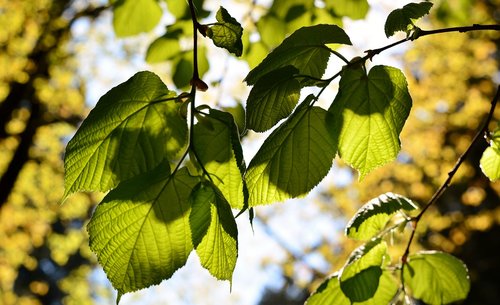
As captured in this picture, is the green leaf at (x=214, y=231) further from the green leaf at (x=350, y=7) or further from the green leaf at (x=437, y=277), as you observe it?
the green leaf at (x=350, y=7)

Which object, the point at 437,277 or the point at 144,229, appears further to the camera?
the point at 437,277

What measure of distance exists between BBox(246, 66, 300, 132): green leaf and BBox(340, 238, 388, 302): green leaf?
21 centimetres

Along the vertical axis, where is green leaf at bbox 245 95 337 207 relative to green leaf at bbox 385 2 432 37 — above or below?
below

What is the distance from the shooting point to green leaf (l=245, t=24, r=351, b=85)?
1.53ft

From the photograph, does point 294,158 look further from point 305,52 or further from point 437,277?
point 437,277

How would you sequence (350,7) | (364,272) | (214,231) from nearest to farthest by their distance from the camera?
(214,231) → (364,272) → (350,7)

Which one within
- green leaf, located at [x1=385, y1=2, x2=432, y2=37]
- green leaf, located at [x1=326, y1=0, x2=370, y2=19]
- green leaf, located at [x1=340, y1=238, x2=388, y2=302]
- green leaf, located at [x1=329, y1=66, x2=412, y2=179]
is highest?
green leaf, located at [x1=326, y1=0, x2=370, y2=19]

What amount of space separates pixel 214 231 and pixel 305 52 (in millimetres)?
193

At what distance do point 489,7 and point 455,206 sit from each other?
10.8 feet

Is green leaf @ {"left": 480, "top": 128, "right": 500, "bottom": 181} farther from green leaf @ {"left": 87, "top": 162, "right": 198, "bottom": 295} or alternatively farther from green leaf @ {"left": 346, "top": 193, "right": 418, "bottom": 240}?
green leaf @ {"left": 87, "top": 162, "right": 198, "bottom": 295}

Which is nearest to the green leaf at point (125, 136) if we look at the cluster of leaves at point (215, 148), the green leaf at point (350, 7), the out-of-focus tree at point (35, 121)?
the cluster of leaves at point (215, 148)

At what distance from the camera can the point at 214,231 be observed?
43 cm

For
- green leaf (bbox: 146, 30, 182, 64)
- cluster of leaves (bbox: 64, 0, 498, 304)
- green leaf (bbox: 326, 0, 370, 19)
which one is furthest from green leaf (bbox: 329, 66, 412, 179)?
green leaf (bbox: 146, 30, 182, 64)

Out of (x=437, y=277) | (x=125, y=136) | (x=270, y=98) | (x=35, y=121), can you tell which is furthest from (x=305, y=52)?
(x=35, y=121)
